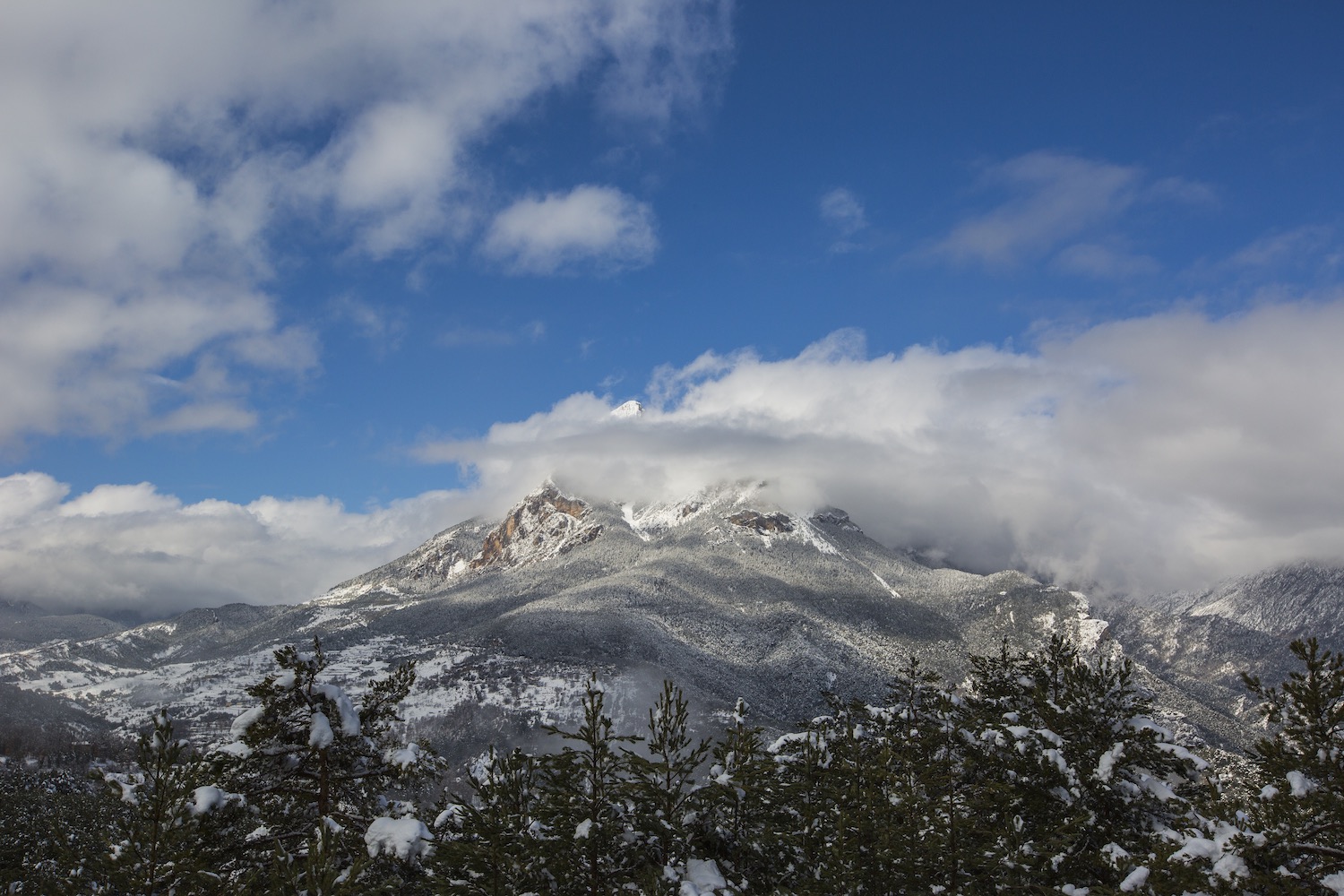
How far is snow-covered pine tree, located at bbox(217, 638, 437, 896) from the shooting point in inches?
591

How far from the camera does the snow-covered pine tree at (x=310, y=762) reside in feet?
49.3

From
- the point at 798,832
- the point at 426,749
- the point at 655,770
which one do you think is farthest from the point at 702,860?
the point at 426,749

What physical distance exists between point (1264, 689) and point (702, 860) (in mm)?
10252

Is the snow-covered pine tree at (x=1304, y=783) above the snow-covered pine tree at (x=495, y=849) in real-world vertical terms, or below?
above

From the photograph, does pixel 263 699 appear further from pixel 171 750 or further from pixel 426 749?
pixel 426 749

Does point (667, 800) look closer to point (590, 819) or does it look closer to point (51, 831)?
point (590, 819)

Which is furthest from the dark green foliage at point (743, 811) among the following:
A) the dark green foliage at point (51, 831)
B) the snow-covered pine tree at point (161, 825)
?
the dark green foliage at point (51, 831)

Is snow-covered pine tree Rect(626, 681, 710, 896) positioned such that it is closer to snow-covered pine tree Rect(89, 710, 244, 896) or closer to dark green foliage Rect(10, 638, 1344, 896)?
dark green foliage Rect(10, 638, 1344, 896)

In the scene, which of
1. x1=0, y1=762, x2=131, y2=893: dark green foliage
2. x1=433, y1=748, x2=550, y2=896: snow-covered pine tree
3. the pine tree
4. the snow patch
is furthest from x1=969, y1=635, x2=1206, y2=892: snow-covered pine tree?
x1=0, y1=762, x2=131, y2=893: dark green foliage

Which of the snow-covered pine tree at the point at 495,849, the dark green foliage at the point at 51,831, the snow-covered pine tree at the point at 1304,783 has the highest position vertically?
the snow-covered pine tree at the point at 1304,783

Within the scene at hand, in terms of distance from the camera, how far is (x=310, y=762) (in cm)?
1633

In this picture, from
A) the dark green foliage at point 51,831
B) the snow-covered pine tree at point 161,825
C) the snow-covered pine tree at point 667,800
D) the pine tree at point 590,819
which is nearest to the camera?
the snow-covered pine tree at point 161,825

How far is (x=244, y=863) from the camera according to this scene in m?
15.1

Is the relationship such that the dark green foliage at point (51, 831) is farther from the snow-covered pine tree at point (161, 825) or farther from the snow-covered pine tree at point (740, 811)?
the snow-covered pine tree at point (740, 811)
